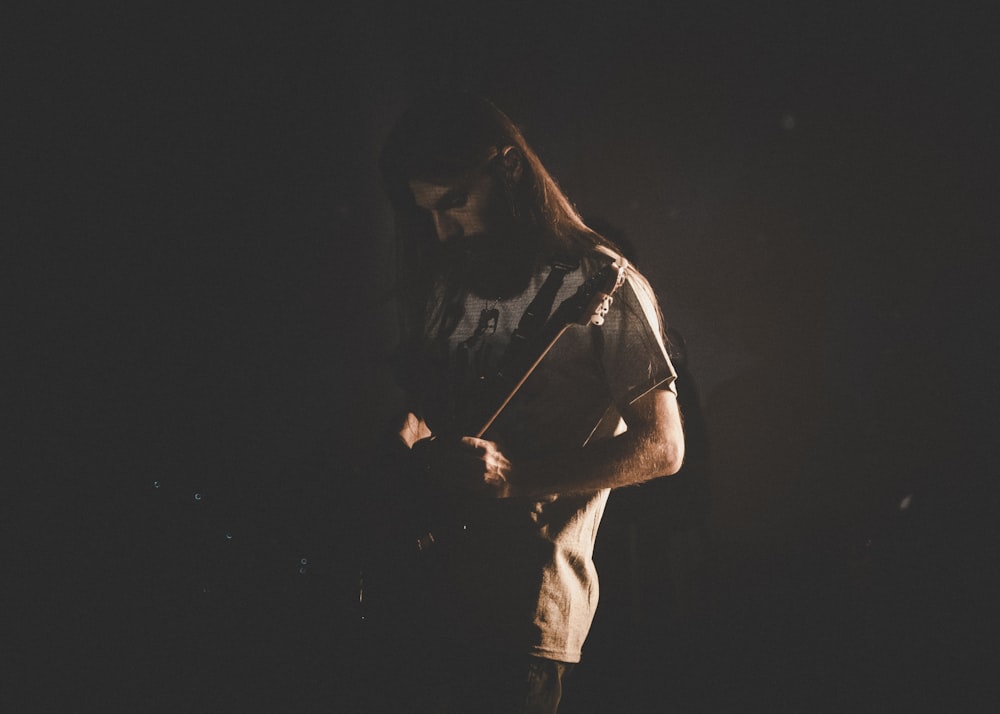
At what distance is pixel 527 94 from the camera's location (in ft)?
3.87

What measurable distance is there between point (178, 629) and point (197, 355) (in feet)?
1.61

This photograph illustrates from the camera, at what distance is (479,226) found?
3.26 ft

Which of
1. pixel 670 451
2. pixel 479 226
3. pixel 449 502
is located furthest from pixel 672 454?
pixel 479 226

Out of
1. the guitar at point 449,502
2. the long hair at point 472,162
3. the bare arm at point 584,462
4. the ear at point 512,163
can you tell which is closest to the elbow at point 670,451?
the bare arm at point 584,462

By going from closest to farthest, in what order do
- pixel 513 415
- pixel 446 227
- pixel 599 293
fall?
pixel 599 293
pixel 513 415
pixel 446 227

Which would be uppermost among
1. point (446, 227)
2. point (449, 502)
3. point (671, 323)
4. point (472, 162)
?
point (472, 162)

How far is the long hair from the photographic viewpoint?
0.96 metres

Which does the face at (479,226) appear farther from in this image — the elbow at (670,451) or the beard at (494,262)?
the elbow at (670,451)

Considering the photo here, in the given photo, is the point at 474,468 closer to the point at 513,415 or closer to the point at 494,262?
the point at 513,415

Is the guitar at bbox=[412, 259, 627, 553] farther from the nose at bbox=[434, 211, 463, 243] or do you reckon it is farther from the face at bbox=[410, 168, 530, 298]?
the nose at bbox=[434, 211, 463, 243]

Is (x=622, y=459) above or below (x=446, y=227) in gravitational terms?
below

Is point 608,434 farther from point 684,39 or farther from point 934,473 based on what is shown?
point 684,39

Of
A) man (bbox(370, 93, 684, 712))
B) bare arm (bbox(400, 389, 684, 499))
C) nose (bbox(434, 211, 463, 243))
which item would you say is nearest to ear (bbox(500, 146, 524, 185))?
man (bbox(370, 93, 684, 712))

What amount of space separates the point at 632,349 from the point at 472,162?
16.2 inches
